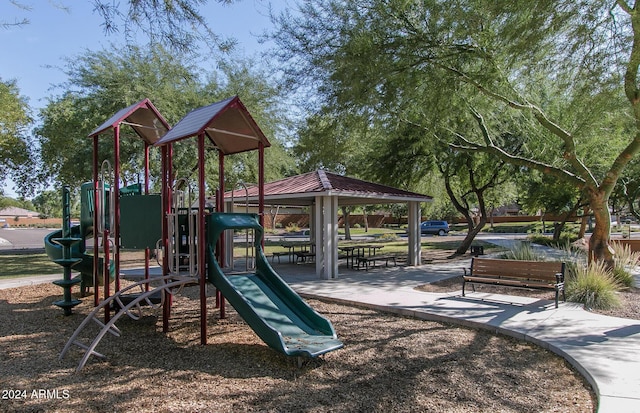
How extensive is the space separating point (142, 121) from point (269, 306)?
172 inches

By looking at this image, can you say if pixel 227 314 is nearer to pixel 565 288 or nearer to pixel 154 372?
pixel 154 372

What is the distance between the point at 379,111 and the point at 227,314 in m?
5.98

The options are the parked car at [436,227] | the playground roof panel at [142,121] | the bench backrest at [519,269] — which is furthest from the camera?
the parked car at [436,227]

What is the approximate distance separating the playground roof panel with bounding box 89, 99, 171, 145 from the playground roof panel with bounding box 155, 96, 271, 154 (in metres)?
0.89

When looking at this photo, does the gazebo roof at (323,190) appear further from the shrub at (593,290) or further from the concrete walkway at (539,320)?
the shrub at (593,290)

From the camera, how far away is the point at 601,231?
10.5 m

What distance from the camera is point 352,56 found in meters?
9.27

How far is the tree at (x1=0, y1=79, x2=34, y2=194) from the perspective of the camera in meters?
16.5

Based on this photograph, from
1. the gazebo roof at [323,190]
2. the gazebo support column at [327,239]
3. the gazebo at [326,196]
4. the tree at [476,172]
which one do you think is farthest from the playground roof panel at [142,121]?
the tree at [476,172]

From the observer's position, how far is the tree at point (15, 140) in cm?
1647

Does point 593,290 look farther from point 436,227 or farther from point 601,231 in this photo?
point 436,227

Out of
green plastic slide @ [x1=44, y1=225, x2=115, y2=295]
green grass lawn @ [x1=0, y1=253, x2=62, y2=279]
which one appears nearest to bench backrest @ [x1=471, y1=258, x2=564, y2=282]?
green plastic slide @ [x1=44, y1=225, x2=115, y2=295]

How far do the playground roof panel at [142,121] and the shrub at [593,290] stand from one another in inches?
325

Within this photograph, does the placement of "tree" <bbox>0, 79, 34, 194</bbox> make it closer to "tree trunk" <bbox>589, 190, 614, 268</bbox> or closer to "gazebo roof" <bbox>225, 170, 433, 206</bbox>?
"gazebo roof" <bbox>225, 170, 433, 206</bbox>
